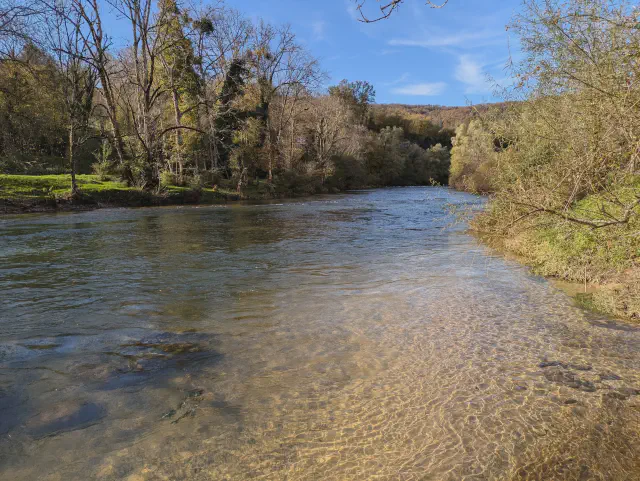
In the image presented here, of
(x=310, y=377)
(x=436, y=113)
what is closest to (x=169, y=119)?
(x=310, y=377)

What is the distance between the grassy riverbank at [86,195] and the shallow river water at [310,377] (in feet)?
48.8

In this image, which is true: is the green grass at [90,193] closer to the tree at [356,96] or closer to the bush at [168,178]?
the bush at [168,178]

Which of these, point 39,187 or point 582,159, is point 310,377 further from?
point 39,187

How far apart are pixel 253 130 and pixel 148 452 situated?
35266 millimetres

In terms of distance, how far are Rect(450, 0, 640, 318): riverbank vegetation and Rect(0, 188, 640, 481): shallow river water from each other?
894 millimetres

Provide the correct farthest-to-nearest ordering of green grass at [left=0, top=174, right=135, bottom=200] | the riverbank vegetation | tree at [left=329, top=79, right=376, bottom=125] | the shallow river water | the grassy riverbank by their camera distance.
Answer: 1. tree at [left=329, top=79, right=376, bottom=125]
2. green grass at [left=0, top=174, right=135, bottom=200]
3. the grassy riverbank
4. the riverbank vegetation
5. the shallow river water

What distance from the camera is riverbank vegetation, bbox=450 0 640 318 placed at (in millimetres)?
4336

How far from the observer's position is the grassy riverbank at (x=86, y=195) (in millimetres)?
21125

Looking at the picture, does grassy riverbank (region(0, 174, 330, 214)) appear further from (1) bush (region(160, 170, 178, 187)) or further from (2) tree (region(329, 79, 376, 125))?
(2) tree (region(329, 79, 376, 125))

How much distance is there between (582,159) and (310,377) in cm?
376

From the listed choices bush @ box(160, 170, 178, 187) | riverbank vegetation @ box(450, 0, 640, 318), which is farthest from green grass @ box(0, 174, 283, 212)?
riverbank vegetation @ box(450, 0, 640, 318)

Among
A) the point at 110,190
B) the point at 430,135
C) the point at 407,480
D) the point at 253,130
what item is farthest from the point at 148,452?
the point at 430,135

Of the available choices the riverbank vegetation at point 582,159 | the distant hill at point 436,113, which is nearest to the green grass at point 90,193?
the riverbank vegetation at point 582,159

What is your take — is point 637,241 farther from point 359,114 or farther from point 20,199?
point 359,114
